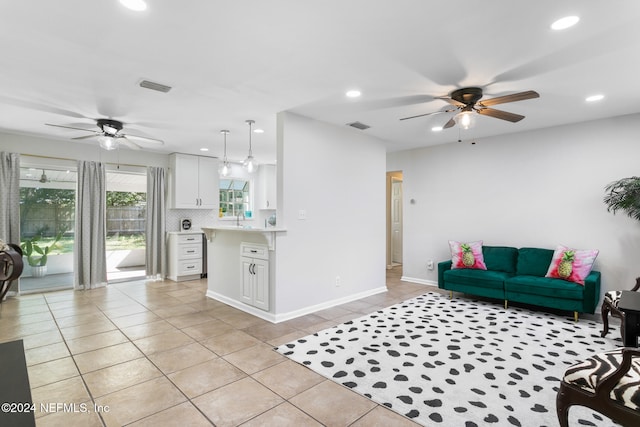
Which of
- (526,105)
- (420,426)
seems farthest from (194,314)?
(526,105)

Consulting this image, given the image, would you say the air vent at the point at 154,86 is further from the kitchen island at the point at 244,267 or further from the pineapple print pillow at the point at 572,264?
the pineapple print pillow at the point at 572,264

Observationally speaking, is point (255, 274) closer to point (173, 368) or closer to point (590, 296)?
point (173, 368)

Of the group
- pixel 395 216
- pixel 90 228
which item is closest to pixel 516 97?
pixel 395 216

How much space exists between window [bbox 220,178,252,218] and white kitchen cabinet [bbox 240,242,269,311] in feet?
11.5

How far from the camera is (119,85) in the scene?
3.20 metres

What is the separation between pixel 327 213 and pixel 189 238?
3.46 metres

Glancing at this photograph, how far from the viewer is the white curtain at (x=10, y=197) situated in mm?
5043

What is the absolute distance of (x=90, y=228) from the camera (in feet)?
19.1

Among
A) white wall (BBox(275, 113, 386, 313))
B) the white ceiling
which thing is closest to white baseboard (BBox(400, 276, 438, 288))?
white wall (BBox(275, 113, 386, 313))

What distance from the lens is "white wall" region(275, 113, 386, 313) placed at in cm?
403

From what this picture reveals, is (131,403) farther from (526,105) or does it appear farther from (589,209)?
(589,209)

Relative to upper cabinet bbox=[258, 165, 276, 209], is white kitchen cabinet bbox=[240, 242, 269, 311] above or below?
below

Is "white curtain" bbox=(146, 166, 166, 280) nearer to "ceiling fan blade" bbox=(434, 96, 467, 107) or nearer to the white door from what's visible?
the white door

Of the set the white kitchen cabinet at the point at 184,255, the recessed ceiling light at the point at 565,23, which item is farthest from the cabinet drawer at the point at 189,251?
the recessed ceiling light at the point at 565,23
